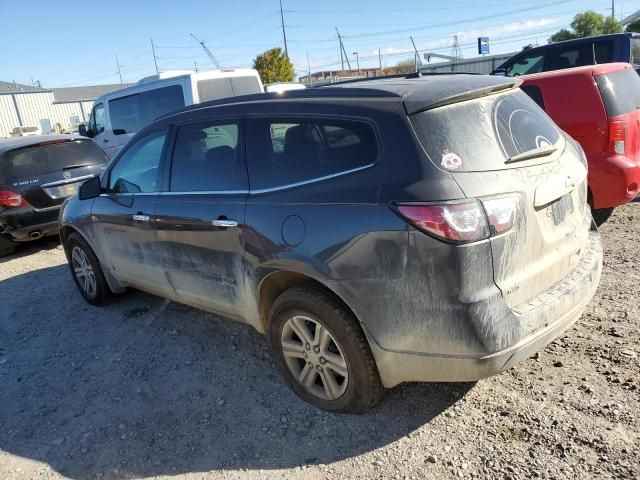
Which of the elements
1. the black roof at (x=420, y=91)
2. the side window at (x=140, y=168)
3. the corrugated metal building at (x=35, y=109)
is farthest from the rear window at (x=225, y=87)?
the corrugated metal building at (x=35, y=109)

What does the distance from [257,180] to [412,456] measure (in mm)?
1793

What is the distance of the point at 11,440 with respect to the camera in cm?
324

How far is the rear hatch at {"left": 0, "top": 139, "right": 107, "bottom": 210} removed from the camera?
7379 millimetres

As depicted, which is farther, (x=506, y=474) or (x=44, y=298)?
(x=44, y=298)

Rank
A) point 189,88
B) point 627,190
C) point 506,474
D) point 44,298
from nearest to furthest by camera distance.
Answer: point 506,474
point 627,190
point 44,298
point 189,88

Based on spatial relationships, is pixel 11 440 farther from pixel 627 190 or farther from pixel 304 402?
A: pixel 627 190

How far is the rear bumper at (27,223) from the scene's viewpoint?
7273mm

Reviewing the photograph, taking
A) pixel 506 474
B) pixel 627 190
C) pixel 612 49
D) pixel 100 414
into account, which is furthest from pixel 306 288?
pixel 612 49

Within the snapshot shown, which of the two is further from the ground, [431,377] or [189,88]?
[189,88]

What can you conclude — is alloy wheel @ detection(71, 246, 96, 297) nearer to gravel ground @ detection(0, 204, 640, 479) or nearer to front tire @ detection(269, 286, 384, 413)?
gravel ground @ detection(0, 204, 640, 479)

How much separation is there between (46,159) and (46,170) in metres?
0.19

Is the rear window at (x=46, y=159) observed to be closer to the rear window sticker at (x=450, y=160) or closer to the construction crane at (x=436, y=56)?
the rear window sticker at (x=450, y=160)

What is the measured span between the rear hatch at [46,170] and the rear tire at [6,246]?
79 centimetres

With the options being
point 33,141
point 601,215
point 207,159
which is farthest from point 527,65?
point 33,141
